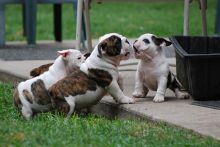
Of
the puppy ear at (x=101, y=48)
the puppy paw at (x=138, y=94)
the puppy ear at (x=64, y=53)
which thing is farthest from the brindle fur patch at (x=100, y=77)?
the puppy paw at (x=138, y=94)

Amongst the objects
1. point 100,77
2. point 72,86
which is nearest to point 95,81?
point 100,77

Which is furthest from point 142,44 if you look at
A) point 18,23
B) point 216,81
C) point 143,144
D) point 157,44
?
point 18,23

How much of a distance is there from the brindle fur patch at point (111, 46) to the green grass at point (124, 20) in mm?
8922

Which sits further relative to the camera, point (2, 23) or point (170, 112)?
point (2, 23)

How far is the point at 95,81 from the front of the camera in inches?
261

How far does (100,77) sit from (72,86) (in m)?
0.27

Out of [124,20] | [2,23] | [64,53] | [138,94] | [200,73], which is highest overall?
[64,53]

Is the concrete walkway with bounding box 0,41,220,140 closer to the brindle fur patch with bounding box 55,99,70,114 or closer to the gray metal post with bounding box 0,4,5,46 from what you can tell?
the brindle fur patch with bounding box 55,99,70,114

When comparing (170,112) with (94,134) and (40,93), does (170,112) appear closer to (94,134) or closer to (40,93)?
(94,134)

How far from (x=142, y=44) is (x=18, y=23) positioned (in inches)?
550

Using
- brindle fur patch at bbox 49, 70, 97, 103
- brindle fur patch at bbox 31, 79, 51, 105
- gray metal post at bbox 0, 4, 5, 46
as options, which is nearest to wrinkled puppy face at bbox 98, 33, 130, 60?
brindle fur patch at bbox 49, 70, 97, 103

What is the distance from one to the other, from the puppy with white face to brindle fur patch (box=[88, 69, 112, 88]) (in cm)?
41

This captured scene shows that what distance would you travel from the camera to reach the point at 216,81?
22.0 feet

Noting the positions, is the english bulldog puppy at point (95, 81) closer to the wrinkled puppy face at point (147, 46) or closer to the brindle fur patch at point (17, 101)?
the wrinkled puppy face at point (147, 46)
